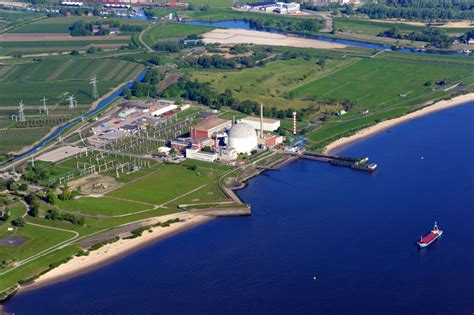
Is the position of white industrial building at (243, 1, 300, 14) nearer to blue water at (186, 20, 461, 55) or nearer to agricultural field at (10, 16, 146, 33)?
blue water at (186, 20, 461, 55)

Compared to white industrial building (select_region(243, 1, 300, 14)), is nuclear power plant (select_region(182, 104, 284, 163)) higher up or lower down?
lower down

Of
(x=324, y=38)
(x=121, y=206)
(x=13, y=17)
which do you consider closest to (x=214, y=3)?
(x=324, y=38)

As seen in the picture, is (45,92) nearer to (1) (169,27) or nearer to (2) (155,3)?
(1) (169,27)

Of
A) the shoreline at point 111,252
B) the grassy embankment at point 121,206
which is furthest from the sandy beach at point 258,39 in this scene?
the shoreline at point 111,252

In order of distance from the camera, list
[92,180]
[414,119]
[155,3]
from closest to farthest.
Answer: [92,180], [414,119], [155,3]

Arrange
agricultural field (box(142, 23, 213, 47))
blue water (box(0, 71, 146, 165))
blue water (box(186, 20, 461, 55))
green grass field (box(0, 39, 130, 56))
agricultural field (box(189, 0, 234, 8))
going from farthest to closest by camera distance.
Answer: agricultural field (box(189, 0, 234, 8)), agricultural field (box(142, 23, 213, 47)), green grass field (box(0, 39, 130, 56)), blue water (box(186, 20, 461, 55)), blue water (box(0, 71, 146, 165))

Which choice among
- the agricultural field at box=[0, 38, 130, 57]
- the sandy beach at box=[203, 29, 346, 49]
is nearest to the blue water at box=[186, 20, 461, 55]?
the sandy beach at box=[203, 29, 346, 49]

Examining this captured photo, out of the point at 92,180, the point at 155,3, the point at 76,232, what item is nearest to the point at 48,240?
the point at 76,232
